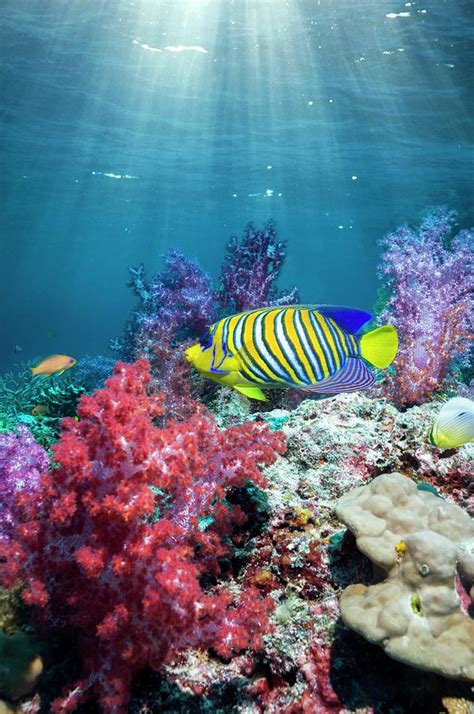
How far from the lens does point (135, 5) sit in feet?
42.0

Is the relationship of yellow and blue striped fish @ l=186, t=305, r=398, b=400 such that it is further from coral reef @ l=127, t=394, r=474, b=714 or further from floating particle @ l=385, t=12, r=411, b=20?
floating particle @ l=385, t=12, r=411, b=20

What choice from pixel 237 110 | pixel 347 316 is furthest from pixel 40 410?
pixel 237 110

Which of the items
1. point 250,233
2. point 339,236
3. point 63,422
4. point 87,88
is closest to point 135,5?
point 87,88

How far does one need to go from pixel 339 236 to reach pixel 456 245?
44.8 metres

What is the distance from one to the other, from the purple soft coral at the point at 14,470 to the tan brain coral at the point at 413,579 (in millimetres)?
1811

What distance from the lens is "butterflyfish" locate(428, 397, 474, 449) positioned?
2338mm

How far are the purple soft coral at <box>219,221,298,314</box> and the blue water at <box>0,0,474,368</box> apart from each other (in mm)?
2101

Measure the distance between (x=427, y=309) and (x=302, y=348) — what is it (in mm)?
2942

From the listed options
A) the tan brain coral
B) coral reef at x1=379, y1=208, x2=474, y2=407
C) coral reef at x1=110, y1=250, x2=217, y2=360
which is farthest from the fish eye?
coral reef at x1=110, y1=250, x2=217, y2=360

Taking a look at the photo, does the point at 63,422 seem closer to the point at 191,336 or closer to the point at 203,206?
the point at 191,336

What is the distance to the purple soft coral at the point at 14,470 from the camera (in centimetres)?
266

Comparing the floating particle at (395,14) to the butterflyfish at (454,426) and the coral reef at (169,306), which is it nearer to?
the coral reef at (169,306)

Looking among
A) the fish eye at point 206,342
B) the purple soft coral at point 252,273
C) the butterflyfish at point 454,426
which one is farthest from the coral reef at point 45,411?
the butterflyfish at point 454,426

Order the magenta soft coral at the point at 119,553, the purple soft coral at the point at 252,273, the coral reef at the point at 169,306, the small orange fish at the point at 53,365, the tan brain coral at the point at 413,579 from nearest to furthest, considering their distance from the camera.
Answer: the tan brain coral at the point at 413,579
the magenta soft coral at the point at 119,553
the coral reef at the point at 169,306
the purple soft coral at the point at 252,273
the small orange fish at the point at 53,365
